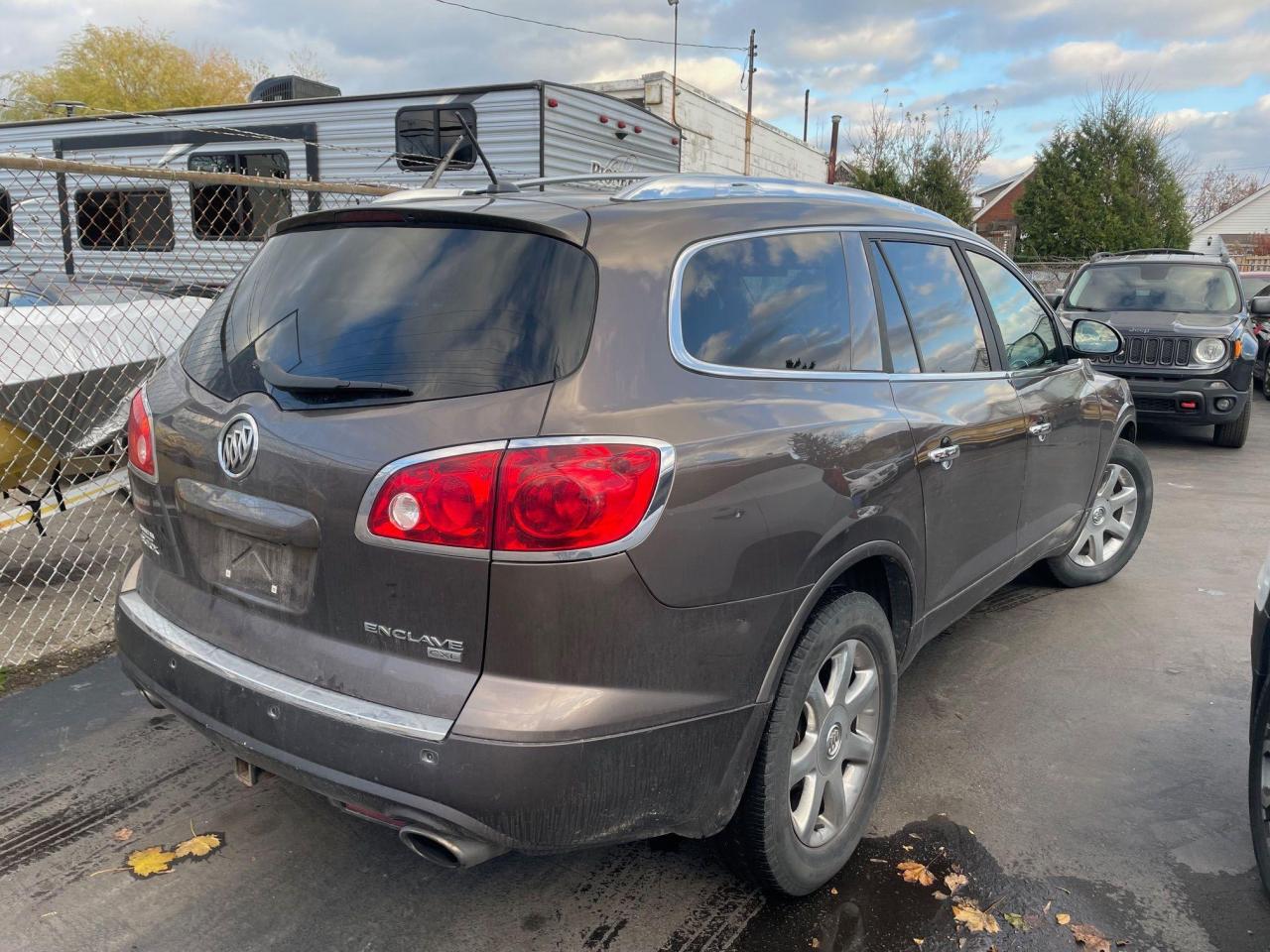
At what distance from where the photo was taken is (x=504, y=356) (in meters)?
2.09

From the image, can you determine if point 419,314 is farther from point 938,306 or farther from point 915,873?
point 915,873

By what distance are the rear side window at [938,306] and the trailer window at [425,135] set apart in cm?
664

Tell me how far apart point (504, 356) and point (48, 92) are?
48.1 metres

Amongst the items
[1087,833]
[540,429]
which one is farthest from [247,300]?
[1087,833]

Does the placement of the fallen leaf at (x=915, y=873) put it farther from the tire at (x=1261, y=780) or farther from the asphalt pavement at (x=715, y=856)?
the tire at (x=1261, y=780)

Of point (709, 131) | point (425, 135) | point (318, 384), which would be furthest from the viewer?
point (709, 131)

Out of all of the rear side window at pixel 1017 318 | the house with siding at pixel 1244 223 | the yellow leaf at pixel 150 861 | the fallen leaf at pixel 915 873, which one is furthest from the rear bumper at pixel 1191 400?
the house with siding at pixel 1244 223

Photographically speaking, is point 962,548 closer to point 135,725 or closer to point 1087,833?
point 1087,833

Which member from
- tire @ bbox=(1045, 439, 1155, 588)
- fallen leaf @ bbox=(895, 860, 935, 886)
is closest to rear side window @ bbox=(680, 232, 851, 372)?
fallen leaf @ bbox=(895, 860, 935, 886)

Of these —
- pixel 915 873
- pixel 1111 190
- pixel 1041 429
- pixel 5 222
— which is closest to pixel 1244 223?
pixel 1111 190

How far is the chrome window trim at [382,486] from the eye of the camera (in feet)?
6.45

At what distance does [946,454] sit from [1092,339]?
196cm

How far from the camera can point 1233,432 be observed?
919 centimetres

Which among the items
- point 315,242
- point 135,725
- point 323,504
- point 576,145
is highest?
point 576,145
